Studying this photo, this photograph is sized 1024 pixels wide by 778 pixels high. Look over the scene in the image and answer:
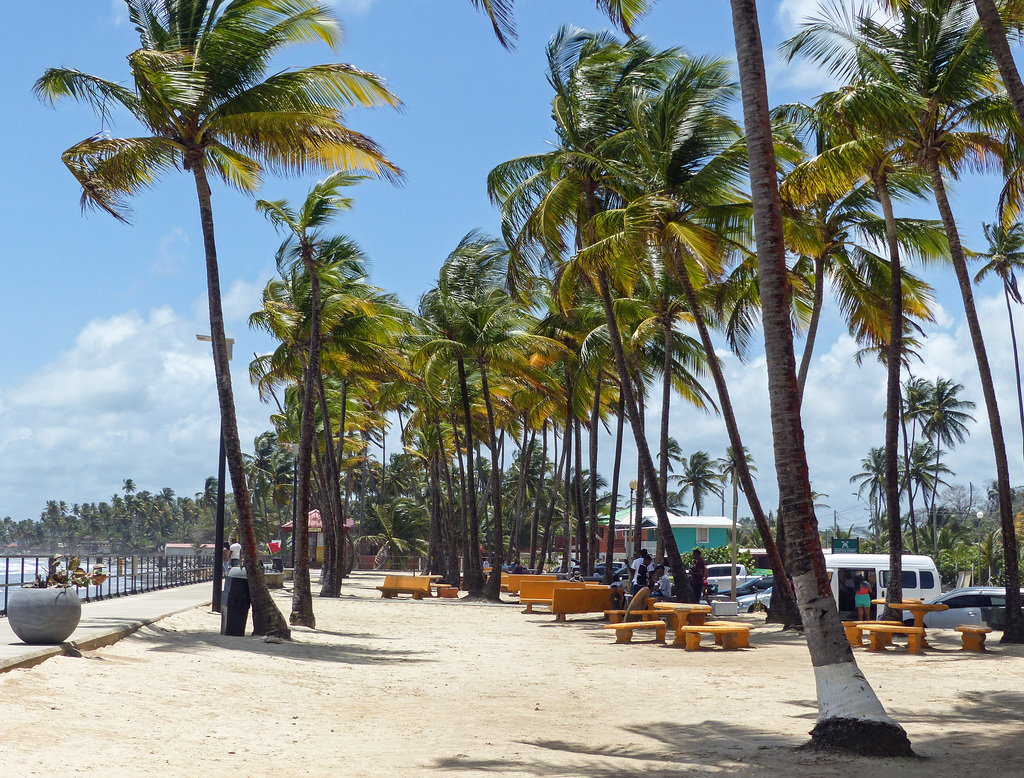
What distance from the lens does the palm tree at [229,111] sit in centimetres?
1376

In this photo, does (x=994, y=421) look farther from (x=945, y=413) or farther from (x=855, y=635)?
(x=945, y=413)

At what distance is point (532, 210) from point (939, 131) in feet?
30.8

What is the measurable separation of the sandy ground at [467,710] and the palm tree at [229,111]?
3129 millimetres

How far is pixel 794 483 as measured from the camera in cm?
729

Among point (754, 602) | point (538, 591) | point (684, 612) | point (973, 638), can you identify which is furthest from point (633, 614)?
point (754, 602)

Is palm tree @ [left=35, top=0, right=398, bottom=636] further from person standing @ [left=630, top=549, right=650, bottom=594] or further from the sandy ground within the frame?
person standing @ [left=630, top=549, right=650, bottom=594]

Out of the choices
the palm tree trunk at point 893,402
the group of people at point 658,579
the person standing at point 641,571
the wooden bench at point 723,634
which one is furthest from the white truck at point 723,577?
the wooden bench at point 723,634

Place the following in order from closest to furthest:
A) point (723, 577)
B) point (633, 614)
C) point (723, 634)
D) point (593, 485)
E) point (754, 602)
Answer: point (723, 634), point (633, 614), point (754, 602), point (593, 485), point (723, 577)

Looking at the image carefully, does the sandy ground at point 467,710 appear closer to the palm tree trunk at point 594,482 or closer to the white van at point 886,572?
the white van at point 886,572

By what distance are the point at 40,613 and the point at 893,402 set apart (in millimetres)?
14241

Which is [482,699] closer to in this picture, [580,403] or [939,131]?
[939,131]

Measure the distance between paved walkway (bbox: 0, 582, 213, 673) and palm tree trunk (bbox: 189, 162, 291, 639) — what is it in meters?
1.82

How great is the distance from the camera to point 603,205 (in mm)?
22188

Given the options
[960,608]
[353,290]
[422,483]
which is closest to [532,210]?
[353,290]
